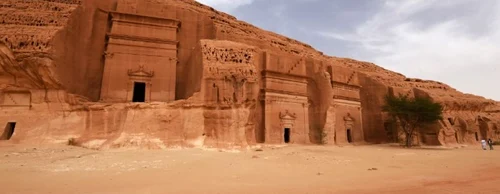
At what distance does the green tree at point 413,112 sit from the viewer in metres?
24.8

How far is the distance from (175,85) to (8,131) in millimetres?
9119

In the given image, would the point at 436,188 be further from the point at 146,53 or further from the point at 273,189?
the point at 146,53

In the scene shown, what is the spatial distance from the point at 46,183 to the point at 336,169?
8.51 meters

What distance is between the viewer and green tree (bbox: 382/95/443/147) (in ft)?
81.3

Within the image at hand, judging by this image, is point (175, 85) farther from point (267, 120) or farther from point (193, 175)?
point (193, 175)

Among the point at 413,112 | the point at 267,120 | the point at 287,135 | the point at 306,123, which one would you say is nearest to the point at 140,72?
the point at 267,120

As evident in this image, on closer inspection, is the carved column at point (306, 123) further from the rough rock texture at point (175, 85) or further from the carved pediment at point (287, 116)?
the carved pediment at point (287, 116)

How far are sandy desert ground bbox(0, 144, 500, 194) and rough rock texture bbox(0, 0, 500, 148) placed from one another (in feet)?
6.69

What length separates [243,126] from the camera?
51.8 feet

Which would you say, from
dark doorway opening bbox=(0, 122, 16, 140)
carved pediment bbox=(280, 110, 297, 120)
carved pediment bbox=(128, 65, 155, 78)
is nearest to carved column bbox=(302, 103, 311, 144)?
carved pediment bbox=(280, 110, 297, 120)

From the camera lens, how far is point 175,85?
20.3 meters

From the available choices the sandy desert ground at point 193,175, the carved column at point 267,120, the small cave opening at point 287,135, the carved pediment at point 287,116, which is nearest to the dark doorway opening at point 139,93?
the sandy desert ground at point 193,175

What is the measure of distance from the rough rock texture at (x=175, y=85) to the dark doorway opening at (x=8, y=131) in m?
0.26

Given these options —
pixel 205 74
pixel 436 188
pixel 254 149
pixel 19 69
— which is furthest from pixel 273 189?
pixel 19 69
